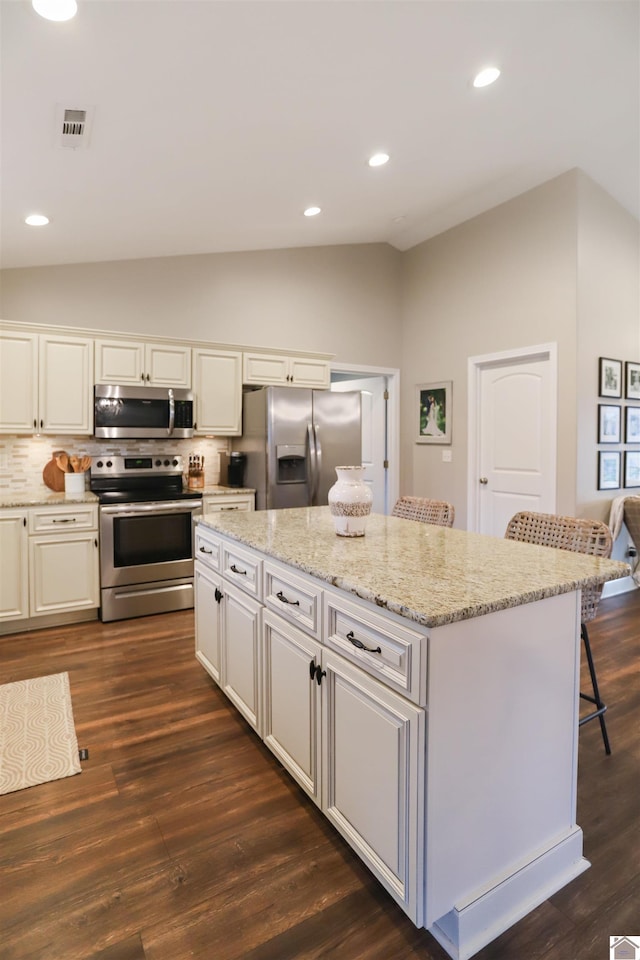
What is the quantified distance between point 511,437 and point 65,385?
12.2 ft

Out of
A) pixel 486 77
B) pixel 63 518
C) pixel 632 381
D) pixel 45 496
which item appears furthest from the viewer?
pixel 632 381

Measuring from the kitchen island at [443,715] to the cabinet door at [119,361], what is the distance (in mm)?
2707

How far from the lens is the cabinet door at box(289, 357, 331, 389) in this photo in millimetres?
4691

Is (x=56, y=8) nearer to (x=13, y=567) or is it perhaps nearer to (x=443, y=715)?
(x=443, y=715)

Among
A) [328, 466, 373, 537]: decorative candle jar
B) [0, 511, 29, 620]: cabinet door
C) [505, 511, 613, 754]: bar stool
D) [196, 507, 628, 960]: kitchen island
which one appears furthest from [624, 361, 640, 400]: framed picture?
[0, 511, 29, 620]: cabinet door

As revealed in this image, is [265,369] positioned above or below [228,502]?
above

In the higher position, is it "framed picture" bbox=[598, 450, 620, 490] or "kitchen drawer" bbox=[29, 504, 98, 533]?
"framed picture" bbox=[598, 450, 620, 490]

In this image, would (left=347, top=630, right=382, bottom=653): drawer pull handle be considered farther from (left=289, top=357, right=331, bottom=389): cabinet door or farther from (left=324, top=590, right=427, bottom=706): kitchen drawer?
(left=289, top=357, right=331, bottom=389): cabinet door

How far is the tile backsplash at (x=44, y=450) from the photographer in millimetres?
3814

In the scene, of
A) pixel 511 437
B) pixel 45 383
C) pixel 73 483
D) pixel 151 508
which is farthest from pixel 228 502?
pixel 511 437

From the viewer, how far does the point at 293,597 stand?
5.64 feet

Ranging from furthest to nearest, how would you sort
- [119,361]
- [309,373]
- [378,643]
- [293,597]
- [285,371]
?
[309,373] → [285,371] → [119,361] → [293,597] → [378,643]

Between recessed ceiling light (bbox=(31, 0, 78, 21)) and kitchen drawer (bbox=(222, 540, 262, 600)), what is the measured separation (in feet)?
6.33

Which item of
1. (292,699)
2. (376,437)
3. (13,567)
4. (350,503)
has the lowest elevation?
(292,699)
